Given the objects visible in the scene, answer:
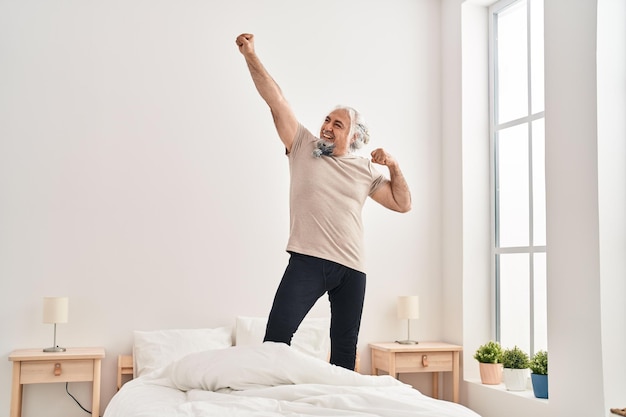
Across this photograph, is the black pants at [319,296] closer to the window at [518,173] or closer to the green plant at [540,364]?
the green plant at [540,364]

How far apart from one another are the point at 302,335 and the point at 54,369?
4.99 feet

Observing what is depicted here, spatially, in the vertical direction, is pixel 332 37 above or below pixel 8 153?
above

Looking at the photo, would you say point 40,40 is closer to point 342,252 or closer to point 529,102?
point 342,252

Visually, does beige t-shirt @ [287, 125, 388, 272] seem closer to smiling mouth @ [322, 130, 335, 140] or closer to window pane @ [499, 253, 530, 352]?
smiling mouth @ [322, 130, 335, 140]

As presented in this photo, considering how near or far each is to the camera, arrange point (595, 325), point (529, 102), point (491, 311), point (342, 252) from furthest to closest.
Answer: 1. point (491, 311)
2. point (529, 102)
3. point (595, 325)
4. point (342, 252)

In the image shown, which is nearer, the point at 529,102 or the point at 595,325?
the point at 595,325

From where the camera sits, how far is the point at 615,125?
3805mm

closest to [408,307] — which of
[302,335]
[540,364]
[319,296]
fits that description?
[302,335]

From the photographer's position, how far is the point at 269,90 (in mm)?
3002

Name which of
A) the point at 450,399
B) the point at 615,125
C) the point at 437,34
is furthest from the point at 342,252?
the point at 437,34

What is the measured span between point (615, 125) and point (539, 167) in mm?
811

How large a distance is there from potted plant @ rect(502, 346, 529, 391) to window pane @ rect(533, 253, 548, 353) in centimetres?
14

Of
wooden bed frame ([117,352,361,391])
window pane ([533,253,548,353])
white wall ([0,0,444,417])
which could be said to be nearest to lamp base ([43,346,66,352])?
white wall ([0,0,444,417])

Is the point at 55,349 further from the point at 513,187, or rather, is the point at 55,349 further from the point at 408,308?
the point at 513,187
